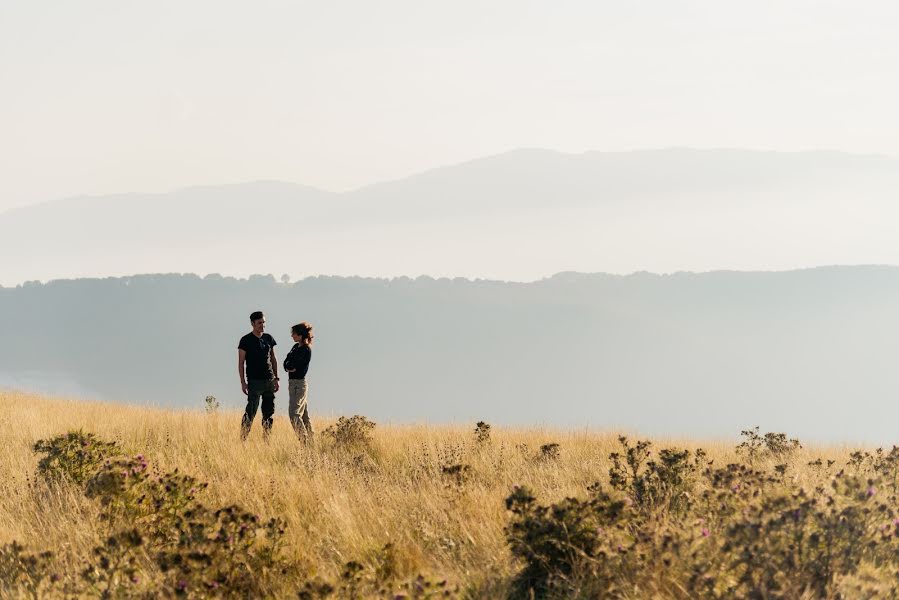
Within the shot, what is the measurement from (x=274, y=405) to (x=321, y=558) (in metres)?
6.10

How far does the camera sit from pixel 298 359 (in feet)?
37.2

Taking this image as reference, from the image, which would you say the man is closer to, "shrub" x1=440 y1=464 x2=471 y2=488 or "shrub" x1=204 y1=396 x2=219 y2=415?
"shrub" x1=204 y1=396 x2=219 y2=415

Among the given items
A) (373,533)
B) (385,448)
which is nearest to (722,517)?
(373,533)

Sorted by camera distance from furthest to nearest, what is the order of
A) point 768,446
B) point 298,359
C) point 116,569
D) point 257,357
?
point 257,357 → point 768,446 → point 298,359 → point 116,569

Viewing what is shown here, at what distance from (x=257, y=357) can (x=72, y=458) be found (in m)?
3.38

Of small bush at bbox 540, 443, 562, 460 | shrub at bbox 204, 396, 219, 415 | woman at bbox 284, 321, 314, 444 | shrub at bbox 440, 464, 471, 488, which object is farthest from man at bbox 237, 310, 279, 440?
shrub at bbox 440, 464, 471, 488

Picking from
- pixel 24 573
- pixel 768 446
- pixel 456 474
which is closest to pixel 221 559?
pixel 24 573

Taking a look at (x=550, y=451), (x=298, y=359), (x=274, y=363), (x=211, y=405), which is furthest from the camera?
(x=211, y=405)

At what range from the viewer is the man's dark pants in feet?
38.0

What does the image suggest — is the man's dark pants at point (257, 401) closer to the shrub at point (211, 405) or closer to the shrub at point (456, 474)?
the shrub at point (211, 405)

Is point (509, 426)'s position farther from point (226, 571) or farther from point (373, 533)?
point (226, 571)

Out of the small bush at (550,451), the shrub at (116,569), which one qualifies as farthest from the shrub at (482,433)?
the shrub at (116,569)

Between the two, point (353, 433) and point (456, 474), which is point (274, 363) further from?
point (456, 474)

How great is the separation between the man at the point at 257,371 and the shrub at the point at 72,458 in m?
2.86
